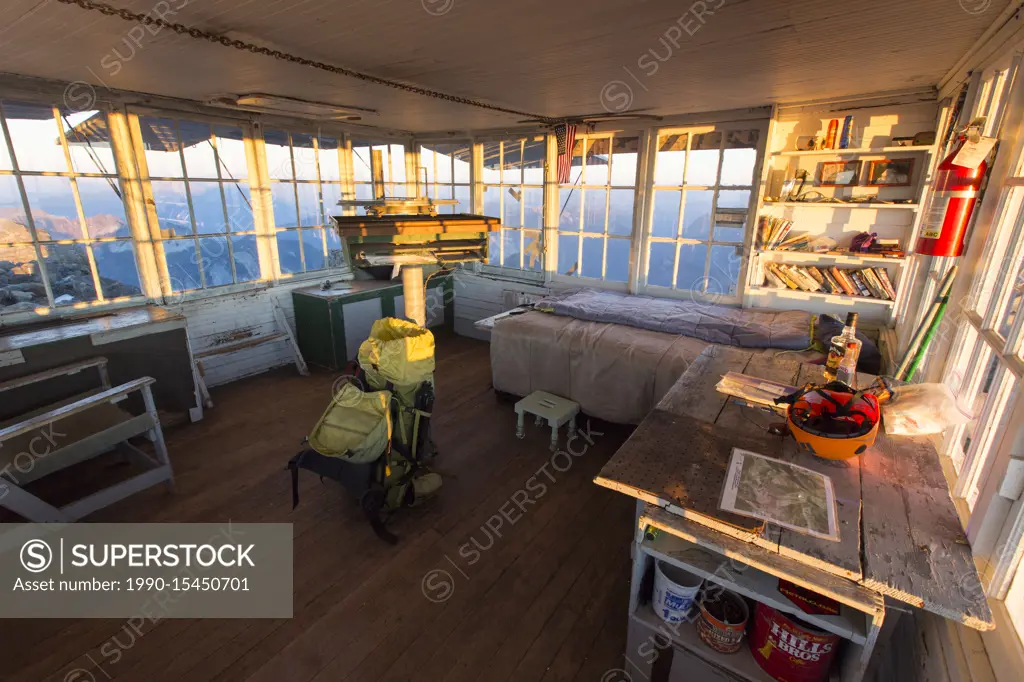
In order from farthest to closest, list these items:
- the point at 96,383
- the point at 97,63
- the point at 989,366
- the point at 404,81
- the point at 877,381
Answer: the point at 96,383
the point at 404,81
the point at 97,63
the point at 877,381
the point at 989,366

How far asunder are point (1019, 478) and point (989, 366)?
64 cm

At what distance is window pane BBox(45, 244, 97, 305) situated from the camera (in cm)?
356

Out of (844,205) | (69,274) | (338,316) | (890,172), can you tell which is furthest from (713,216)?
(69,274)

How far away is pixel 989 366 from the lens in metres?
1.60

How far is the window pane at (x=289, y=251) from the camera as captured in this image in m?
4.87

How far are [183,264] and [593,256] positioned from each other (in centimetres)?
388

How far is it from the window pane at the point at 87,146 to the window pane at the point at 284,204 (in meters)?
1.26

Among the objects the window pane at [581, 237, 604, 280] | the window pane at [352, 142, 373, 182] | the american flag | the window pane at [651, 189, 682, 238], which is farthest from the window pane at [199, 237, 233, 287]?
the window pane at [651, 189, 682, 238]

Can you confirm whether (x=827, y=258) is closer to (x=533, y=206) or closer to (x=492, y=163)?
(x=533, y=206)

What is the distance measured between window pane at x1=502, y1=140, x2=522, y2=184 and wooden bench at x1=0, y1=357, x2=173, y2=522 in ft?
13.5

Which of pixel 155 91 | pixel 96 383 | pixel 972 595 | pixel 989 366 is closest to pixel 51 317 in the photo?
pixel 96 383

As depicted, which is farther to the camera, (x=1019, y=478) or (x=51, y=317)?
(x=51, y=317)

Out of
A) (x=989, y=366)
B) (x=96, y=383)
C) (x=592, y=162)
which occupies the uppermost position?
(x=592, y=162)

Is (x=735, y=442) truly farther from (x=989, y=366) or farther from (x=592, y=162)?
(x=592, y=162)
